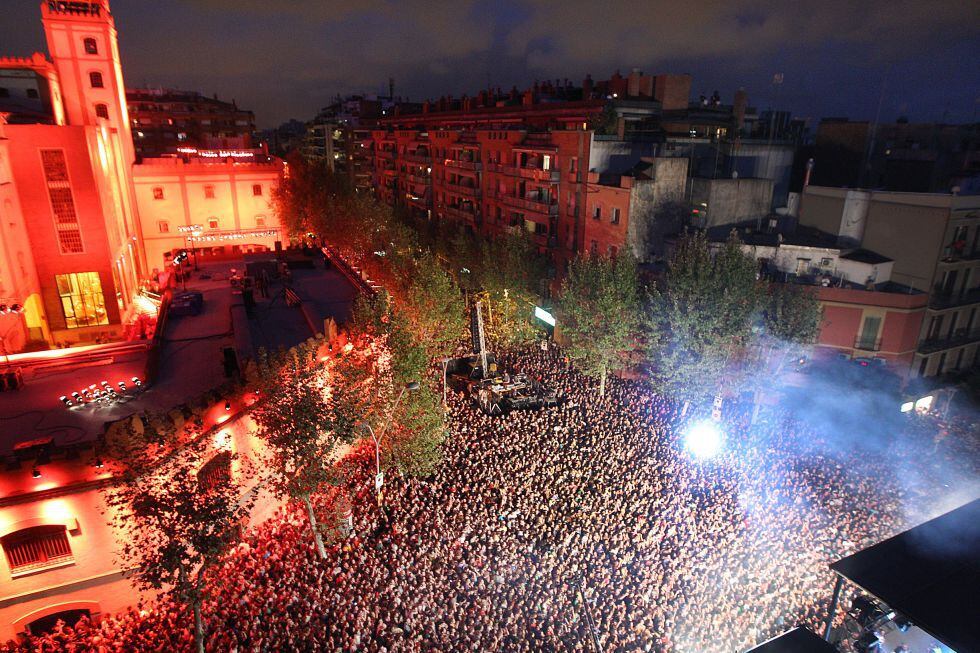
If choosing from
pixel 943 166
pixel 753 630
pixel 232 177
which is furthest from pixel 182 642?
pixel 943 166

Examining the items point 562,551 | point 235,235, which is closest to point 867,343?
point 562,551

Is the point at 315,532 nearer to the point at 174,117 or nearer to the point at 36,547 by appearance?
the point at 36,547

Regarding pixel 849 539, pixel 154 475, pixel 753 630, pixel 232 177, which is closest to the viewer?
pixel 154 475

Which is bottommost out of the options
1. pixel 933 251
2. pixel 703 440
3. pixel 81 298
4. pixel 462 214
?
pixel 703 440

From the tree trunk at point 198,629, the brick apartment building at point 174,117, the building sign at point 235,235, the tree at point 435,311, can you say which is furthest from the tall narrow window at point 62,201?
the brick apartment building at point 174,117

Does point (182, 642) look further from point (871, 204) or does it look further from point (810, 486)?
point (871, 204)

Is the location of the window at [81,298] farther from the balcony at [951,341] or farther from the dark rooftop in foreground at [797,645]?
the balcony at [951,341]
